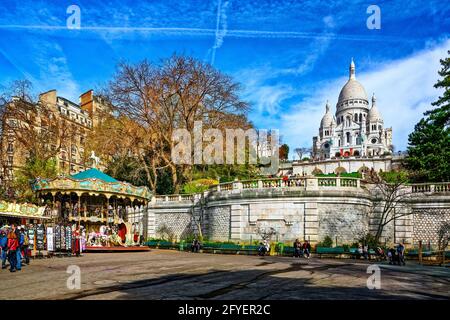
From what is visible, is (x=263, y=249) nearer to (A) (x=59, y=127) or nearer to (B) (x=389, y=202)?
(B) (x=389, y=202)

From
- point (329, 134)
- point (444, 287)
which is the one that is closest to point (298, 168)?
point (329, 134)

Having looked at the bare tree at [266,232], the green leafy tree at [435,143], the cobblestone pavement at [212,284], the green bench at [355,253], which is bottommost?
the green bench at [355,253]

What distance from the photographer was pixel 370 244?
29875mm

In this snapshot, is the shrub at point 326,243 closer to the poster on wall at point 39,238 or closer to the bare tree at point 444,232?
the bare tree at point 444,232

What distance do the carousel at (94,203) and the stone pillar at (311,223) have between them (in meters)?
12.4

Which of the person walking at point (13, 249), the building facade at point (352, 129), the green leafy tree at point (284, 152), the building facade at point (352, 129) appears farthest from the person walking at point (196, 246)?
the building facade at point (352, 129)

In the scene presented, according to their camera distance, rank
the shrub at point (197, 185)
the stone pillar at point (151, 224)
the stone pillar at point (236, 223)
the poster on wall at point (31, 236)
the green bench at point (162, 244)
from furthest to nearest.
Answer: the shrub at point (197, 185), the stone pillar at point (151, 224), the green bench at point (162, 244), the stone pillar at point (236, 223), the poster on wall at point (31, 236)

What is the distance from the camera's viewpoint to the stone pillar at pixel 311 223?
3048cm

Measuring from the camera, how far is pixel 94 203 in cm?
3506

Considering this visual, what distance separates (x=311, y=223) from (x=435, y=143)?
28.8 meters

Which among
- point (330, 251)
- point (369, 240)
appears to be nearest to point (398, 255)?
point (330, 251)

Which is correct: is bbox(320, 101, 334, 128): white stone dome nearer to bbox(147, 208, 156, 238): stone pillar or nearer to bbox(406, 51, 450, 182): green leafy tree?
bbox(406, 51, 450, 182): green leafy tree

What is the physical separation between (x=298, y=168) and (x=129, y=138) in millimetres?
83822
